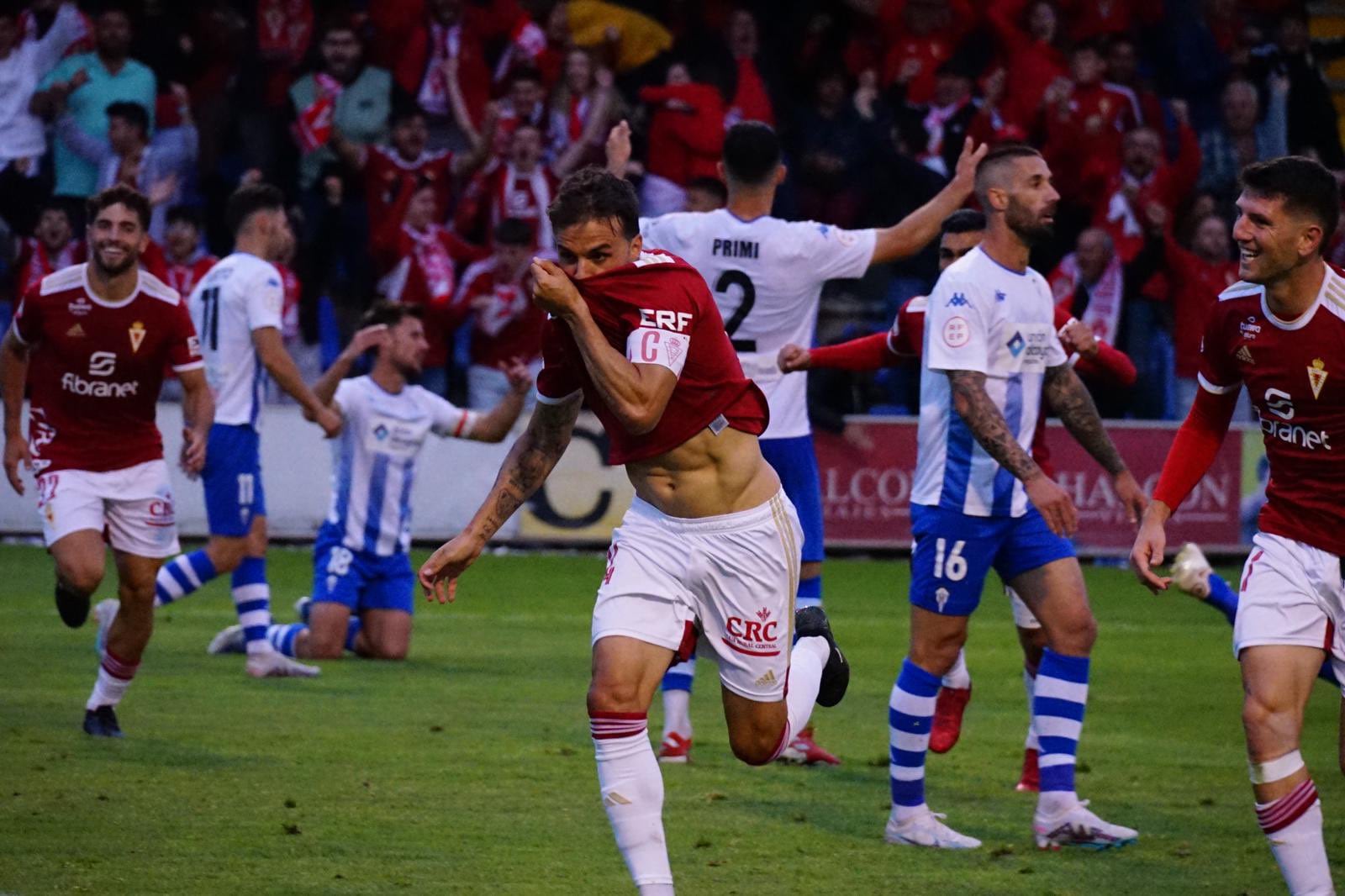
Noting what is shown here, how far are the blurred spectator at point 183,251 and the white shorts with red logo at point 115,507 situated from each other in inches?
300

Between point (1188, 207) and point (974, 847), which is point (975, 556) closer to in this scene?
point (974, 847)

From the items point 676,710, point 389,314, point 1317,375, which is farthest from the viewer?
point 389,314

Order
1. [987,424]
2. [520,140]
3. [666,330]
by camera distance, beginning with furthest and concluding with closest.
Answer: [520,140] < [987,424] < [666,330]

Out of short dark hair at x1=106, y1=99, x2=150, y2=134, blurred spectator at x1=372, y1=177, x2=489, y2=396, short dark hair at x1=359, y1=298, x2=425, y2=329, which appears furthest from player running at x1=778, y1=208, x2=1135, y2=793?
short dark hair at x1=106, y1=99, x2=150, y2=134

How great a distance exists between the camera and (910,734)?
7273 mm

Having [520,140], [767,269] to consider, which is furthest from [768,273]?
[520,140]

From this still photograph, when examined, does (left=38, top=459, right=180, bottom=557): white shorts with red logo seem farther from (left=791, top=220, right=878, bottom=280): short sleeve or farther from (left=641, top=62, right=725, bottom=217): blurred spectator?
(left=641, top=62, right=725, bottom=217): blurred spectator

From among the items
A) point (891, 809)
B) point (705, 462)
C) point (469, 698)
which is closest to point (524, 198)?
point (469, 698)

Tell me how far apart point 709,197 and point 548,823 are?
4.22 metres

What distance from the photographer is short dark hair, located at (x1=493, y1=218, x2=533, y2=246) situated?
1683 cm

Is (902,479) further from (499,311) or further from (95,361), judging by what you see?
(95,361)

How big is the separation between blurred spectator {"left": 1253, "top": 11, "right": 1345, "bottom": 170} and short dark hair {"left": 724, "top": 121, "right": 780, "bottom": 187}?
39.8 ft

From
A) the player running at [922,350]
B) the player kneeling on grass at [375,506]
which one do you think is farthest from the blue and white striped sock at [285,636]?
the player running at [922,350]

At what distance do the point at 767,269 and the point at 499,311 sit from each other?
28.4 feet
